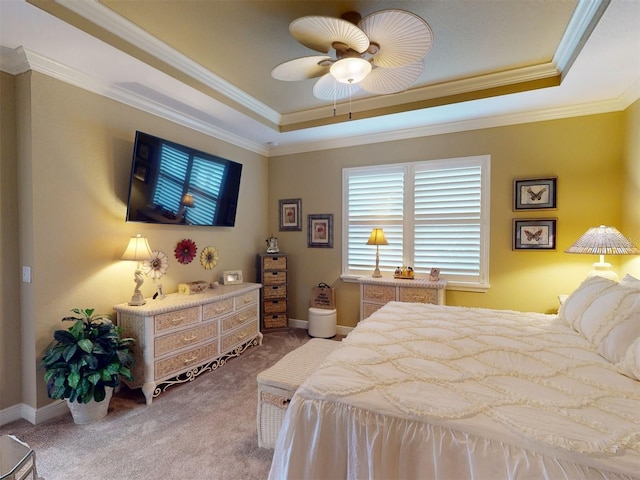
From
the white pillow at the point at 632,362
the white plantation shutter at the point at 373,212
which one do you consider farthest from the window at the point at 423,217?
the white pillow at the point at 632,362

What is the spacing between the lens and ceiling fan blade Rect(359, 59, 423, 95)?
2.08 meters

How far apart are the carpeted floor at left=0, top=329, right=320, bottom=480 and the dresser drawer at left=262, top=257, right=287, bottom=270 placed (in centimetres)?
172

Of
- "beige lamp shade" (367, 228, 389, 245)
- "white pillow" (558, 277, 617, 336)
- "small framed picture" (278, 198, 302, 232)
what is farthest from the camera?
"small framed picture" (278, 198, 302, 232)

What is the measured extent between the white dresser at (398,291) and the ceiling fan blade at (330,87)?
206 cm

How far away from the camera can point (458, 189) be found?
3572mm

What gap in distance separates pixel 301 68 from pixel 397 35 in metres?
0.67

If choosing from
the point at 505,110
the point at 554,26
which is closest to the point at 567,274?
the point at 505,110

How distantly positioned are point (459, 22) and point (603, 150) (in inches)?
83.3

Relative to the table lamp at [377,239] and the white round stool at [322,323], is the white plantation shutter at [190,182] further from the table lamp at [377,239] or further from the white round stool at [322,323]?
the table lamp at [377,239]

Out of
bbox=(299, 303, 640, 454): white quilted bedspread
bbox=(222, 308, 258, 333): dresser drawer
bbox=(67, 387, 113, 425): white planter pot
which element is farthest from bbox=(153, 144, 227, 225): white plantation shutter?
bbox=(299, 303, 640, 454): white quilted bedspread

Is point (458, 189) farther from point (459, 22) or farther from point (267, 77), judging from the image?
point (267, 77)

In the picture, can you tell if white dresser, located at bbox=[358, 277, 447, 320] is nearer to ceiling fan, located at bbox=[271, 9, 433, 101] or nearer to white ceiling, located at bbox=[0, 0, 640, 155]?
white ceiling, located at bbox=[0, 0, 640, 155]

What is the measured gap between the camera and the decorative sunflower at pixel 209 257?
Result: 358 centimetres

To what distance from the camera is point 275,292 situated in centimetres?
426
